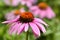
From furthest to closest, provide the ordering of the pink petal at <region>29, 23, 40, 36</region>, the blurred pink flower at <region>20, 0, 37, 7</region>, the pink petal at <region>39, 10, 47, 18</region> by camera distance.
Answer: the blurred pink flower at <region>20, 0, 37, 7</region> → the pink petal at <region>39, 10, 47, 18</region> → the pink petal at <region>29, 23, 40, 36</region>

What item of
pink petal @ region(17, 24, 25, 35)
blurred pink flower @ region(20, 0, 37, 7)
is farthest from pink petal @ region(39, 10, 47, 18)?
pink petal @ region(17, 24, 25, 35)

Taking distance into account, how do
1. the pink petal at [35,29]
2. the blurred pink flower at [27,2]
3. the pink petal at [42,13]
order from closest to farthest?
the pink petal at [35,29], the pink petal at [42,13], the blurred pink flower at [27,2]

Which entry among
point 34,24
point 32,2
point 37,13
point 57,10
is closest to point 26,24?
point 34,24

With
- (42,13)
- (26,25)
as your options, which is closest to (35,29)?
(26,25)

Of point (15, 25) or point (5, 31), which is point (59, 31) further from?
point (15, 25)

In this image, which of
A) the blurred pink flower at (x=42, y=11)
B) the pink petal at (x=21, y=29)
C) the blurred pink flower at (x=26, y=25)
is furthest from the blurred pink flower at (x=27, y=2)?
the pink petal at (x=21, y=29)

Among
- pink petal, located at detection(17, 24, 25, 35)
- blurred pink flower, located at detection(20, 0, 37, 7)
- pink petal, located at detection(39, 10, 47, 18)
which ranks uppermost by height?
pink petal, located at detection(17, 24, 25, 35)

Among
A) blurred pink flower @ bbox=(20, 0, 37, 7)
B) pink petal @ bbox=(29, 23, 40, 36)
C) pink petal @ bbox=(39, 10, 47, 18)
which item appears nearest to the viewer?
pink petal @ bbox=(29, 23, 40, 36)

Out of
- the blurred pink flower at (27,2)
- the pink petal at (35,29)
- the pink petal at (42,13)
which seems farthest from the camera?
the blurred pink flower at (27,2)

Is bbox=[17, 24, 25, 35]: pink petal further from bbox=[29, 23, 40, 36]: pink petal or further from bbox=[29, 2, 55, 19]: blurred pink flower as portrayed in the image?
bbox=[29, 2, 55, 19]: blurred pink flower

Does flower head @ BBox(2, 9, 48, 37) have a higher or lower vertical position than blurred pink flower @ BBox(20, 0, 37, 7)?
higher

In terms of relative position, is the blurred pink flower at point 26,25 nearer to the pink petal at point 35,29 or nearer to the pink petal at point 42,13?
the pink petal at point 35,29

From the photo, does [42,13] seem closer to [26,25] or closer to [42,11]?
[42,11]

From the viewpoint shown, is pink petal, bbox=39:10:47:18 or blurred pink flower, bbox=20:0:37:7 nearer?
pink petal, bbox=39:10:47:18
